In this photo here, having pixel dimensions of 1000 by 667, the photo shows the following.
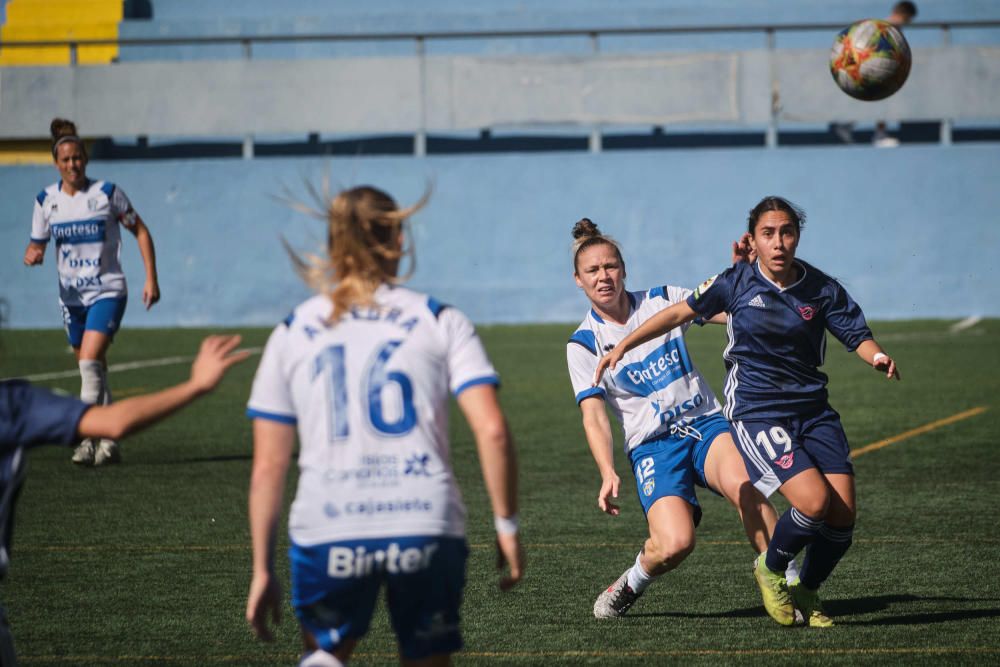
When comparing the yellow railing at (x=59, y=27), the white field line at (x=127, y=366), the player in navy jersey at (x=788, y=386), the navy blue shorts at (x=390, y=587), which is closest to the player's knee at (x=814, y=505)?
the player in navy jersey at (x=788, y=386)

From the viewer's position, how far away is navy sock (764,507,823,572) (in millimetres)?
5039

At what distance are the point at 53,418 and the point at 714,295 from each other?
293cm

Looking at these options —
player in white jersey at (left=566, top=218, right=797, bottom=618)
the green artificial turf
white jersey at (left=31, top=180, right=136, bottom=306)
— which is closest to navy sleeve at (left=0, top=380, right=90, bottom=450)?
the green artificial turf

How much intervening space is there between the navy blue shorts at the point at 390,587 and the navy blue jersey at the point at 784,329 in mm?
2407

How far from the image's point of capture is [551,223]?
22.5m

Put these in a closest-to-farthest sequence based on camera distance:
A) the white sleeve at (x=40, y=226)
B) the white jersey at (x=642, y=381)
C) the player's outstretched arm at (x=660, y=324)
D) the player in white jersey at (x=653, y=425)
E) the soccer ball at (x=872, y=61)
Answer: the player's outstretched arm at (x=660, y=324), the player in white jersey at (x=653, y=425), the white jersey at (x=642, y=381), the soccer ball at (x=872, y=61), the white sleeve at (x=40, y=226)

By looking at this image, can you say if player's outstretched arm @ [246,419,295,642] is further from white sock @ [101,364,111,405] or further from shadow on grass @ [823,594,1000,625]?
white sock @ [101,364,111,405]

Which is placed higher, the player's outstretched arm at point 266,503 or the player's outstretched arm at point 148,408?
the player's outstretched arm at point 148,408

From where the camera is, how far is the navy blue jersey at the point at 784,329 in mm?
5273

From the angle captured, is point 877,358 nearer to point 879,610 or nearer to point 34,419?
Result: point 879,610

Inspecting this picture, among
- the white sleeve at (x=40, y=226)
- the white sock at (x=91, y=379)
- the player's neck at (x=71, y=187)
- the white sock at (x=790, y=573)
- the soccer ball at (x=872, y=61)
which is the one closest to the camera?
the white sock at (x=790, y=573)

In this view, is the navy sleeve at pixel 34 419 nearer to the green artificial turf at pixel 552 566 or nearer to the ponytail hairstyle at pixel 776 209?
the green artificial turf at pixel 552 566

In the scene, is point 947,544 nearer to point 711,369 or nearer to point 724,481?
point 724,481

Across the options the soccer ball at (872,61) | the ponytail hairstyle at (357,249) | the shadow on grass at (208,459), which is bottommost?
the shadow on grass at (208,459)
